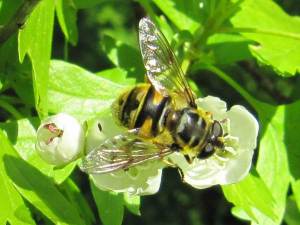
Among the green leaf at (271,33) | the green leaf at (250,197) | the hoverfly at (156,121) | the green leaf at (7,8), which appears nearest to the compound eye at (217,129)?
the hoverfly at (156,121)

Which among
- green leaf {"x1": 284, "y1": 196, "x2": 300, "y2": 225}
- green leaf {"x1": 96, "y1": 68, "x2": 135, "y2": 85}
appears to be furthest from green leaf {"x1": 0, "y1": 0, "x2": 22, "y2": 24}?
green leaf {"x1": 284, "y1": 196, "x2": 300, "y2": 225}

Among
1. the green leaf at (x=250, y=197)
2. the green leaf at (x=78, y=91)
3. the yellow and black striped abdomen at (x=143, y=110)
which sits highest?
the yellow and black striped abdomen at (x=143, y=110)

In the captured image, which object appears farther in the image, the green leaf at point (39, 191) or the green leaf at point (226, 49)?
the green leaf at point (226, 49)

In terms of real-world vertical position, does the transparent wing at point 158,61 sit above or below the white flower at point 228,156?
above

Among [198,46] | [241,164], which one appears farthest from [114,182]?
[198,46]

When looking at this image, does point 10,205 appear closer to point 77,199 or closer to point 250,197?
point 77,199

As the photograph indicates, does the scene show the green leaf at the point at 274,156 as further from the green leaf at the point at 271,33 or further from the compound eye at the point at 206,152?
the compound eye at the point at 206,152

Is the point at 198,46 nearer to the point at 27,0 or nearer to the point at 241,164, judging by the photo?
the point at 241,164

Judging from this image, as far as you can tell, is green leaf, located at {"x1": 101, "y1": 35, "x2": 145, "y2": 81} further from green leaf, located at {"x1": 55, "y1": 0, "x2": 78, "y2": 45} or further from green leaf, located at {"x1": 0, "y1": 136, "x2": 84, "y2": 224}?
green leaf, located at {"x1": 0, "y1": 136, "x2": 84, "y2": 224}
